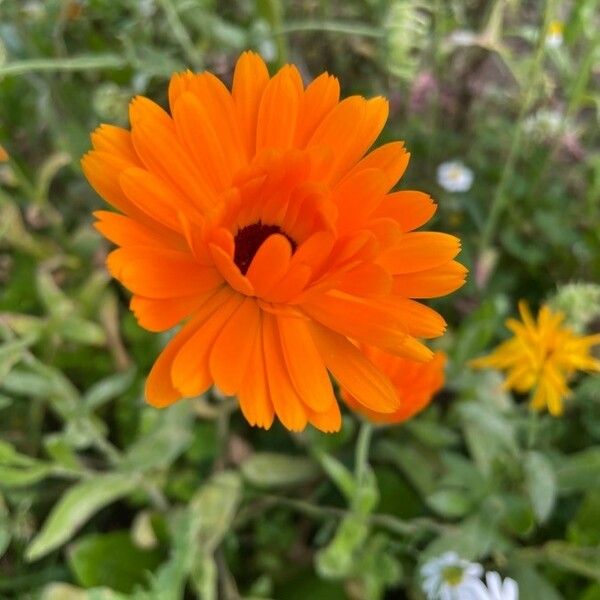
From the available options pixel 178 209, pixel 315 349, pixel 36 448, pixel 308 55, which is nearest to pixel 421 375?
pixel 315 349

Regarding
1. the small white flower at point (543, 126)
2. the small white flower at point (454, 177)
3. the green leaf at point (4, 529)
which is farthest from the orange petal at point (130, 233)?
the small white flower at point (543, 126)

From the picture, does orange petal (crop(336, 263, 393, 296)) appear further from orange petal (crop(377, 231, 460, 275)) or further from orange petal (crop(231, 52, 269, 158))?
orange petal (crop(231, 52, 269, 158))

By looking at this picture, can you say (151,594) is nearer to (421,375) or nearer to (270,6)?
(421,375)

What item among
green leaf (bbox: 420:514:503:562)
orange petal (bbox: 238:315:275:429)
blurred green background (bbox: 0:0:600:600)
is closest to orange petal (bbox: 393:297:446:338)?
orange petal (bbox: 238:315:275:429)

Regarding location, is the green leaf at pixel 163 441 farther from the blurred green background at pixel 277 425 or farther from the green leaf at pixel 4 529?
the green leaf at pixel 4 529

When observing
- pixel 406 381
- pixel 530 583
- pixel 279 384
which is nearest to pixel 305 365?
pixel 279 384
